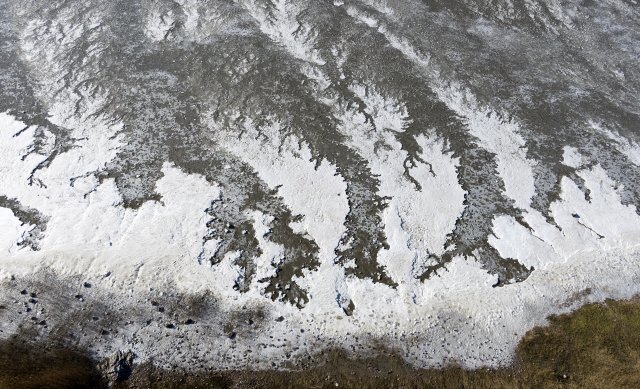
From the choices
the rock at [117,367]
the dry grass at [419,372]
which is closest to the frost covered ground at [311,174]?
the rock at [117,367]

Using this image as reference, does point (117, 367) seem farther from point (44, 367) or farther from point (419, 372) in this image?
point (419, 372)

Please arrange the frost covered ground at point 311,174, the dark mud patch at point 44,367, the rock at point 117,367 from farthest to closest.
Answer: the frost covered ground at point 311,174 → the rock at point 117,367 → the dark mud patch at point 44,367

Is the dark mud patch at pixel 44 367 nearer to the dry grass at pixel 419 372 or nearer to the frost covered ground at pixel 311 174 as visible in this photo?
the dry grass at pixel 419 372

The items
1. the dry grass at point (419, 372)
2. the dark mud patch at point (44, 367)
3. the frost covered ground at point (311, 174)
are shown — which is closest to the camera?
the dark mud patch at point (44, 367)

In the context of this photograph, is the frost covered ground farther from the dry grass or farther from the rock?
the dry grass

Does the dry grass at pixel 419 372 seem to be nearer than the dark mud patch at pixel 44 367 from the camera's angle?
No

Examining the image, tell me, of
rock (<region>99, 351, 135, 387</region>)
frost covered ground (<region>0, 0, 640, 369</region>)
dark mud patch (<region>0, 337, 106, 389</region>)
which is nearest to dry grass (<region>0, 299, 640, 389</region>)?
dark mud patch (<region>0, 337, 106, 389</region>)

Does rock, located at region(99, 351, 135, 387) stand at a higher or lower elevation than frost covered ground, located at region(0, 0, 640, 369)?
lower
